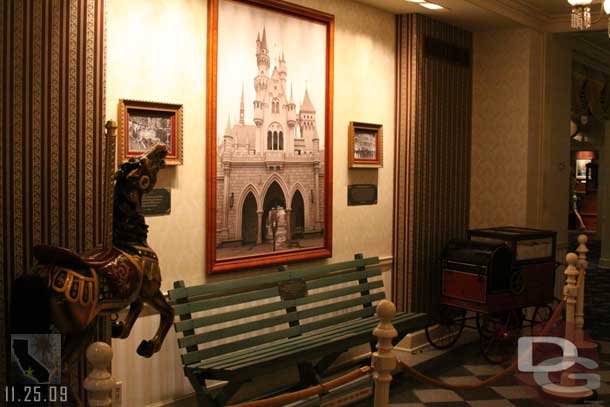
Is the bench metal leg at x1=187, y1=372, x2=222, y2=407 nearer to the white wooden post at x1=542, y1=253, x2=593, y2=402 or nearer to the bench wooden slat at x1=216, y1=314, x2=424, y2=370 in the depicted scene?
the bench wooden slat at x1=216, y1=314, x2=424, y2=370

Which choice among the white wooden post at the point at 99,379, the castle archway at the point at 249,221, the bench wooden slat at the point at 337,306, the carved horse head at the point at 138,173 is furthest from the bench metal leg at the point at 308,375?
the white wooden post at the point at 99,379

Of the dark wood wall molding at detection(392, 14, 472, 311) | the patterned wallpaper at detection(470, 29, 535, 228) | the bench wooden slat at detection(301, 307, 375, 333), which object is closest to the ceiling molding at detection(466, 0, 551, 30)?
the patterned wallpaper at detection(470, 29, 535, 228)

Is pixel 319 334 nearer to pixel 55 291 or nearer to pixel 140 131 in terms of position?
pixel 140 131

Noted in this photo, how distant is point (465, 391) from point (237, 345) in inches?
73.1

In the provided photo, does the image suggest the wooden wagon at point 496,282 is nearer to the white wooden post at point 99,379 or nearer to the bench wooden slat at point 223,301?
the bench wooden slat at point 223,301

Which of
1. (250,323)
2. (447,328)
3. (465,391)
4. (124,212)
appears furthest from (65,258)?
(447,328)

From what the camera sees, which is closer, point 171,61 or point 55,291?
point 55,291

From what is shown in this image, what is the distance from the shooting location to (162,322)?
11.6 feet

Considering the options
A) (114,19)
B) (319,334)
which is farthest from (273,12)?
(319,334)

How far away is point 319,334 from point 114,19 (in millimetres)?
2267

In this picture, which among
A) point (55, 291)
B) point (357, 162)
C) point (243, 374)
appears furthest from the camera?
point (357, 162)

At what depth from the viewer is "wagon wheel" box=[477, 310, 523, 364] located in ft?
19.1

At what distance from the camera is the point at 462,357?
606 centimetres

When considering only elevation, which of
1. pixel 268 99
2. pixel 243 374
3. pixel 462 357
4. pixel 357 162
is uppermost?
pixel 268 99
